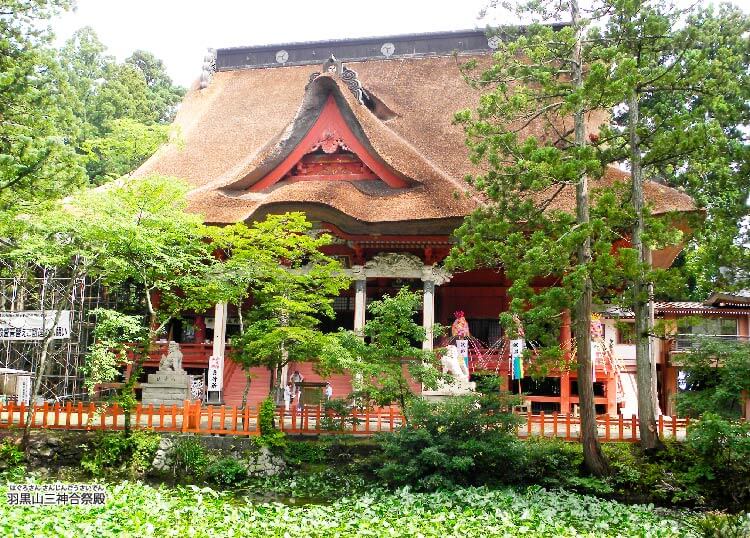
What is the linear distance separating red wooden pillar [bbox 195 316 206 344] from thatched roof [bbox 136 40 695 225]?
A: 376 cm

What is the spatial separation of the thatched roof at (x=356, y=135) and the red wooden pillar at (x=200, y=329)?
376 cm

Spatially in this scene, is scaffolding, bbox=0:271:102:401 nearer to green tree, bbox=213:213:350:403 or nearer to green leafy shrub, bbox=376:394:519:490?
green tree, bbox=213:213:350:403

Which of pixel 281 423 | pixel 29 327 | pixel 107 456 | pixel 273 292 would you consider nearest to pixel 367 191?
pixel 273 292

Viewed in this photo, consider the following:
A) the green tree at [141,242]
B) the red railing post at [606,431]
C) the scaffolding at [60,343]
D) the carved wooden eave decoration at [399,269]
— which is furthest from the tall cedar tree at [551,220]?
the scaffolding at [60,343]

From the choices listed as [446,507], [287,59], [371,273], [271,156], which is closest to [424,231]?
[371,273]

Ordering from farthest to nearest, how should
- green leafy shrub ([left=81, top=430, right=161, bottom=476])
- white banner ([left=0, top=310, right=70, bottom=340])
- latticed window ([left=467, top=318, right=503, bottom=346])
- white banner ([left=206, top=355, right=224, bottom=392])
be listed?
latticed window ([left=467, top=318, right=503, bottom=346])
white banner ([left=206, top=355, right=224, bottom=392])
white banner ([left=0, top=310, right=70, bottom=340])
green leafy shrub ([left=81, top=430, right=161, bottom=476])

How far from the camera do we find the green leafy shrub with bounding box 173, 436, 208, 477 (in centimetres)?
1197

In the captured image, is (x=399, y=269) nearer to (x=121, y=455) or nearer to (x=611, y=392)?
(x=611, y=392)

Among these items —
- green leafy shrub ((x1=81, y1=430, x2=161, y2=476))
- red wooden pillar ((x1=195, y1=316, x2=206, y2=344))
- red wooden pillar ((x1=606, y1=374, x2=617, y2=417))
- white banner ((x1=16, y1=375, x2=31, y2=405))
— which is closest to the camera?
green leafy shrub ((x1=81, y1=430, x2=161, y2=476))

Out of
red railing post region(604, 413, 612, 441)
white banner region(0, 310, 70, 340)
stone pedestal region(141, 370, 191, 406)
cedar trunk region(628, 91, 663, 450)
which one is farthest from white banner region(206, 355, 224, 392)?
cedar trunk region(628, 91, 663, 450)

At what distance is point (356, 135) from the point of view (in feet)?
55.7

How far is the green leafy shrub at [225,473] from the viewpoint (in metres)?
11.8

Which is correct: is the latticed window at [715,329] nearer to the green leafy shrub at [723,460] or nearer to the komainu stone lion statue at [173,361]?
the green leafy shrub at [723,460]

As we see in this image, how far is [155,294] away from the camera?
18469 millimetres
